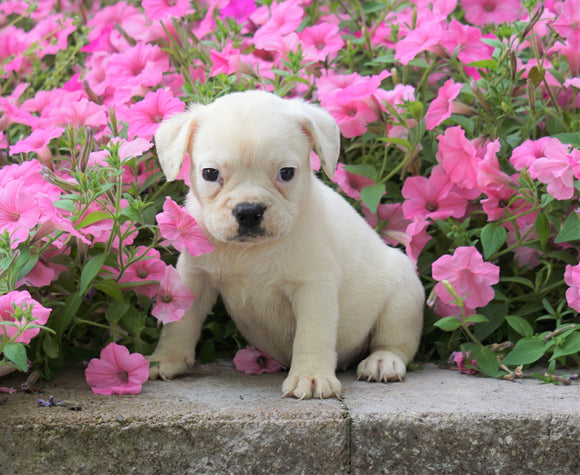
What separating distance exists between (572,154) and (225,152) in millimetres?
1119

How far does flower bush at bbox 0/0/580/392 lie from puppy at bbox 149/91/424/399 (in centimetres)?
12

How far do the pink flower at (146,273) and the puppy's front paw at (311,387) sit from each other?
1.74ft

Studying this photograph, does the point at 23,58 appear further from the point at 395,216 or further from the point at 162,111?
the point at 395,216

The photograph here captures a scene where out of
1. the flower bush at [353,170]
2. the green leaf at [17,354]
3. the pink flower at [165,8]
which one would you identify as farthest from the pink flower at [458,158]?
the green leaf at [17,354]

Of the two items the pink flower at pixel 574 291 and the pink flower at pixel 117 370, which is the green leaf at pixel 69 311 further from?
the pink flower at pixel 574 291

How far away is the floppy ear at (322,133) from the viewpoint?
8.21ft

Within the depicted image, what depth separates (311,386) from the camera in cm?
234

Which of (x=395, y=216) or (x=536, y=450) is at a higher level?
(x=395, y=216)

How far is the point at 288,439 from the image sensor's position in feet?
6.83

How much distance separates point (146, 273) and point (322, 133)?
719 millimetres

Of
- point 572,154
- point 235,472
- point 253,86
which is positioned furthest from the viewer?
point 253,86

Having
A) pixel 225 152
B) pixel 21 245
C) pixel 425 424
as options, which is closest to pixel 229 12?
pixel 225 152

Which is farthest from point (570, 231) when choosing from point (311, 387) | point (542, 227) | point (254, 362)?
point (254, 362)

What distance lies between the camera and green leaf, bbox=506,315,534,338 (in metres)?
2.67
